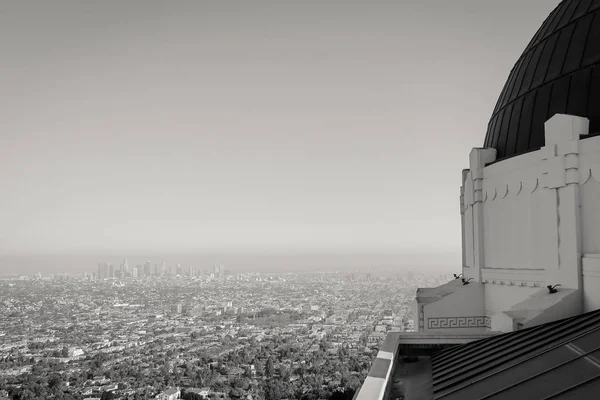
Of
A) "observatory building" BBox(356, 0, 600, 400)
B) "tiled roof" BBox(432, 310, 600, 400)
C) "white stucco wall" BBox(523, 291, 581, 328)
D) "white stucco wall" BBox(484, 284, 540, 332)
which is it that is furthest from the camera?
"white stucco wall" BBox(484, 284, 540, 332)

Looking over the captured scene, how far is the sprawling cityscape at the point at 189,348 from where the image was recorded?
39.7 meters

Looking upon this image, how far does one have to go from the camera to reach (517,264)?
29.3 feet

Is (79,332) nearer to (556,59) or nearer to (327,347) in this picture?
(327,347)

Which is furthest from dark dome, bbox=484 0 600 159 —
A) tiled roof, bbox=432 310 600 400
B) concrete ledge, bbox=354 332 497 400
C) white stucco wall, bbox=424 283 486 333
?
concrete ledge, bbox=354 332 497 400

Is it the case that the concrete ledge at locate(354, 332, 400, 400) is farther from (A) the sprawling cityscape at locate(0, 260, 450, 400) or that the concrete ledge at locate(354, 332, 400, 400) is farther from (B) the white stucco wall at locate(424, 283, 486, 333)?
(A) the sprawling cityscape at locate(0, 260, 450, 400)

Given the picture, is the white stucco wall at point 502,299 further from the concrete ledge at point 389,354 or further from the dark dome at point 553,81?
the dark dome at point 553,81

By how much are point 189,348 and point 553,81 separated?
2280 inches

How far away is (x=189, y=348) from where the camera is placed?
60.7 m

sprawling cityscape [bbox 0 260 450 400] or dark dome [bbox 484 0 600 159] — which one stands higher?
dark dome [bbox 484 0 600 159]

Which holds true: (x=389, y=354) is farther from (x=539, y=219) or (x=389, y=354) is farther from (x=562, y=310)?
(x=539, y=219)

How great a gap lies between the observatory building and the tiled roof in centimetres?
2

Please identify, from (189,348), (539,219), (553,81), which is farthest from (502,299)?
(189,348)

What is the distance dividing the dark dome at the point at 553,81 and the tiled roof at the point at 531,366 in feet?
10.7

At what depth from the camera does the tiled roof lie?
4.06 meters
